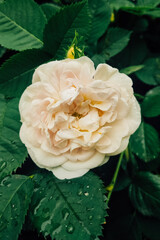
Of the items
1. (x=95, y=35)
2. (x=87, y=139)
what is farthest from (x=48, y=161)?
(x=95, y=35)

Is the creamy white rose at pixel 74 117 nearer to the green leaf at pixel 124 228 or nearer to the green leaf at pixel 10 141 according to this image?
the green leaf at pixel 10 141

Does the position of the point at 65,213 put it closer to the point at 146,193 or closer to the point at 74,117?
the point at 74,117

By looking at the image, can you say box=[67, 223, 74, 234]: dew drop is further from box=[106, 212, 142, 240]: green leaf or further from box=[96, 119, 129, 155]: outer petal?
box=[106, 212, 142, 240]: green leaf

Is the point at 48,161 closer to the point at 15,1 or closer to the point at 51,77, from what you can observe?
the point at 51,77

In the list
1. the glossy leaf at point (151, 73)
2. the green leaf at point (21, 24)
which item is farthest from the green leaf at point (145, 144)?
the green leaf at point (21, 24)

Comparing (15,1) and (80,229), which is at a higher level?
(15,1)

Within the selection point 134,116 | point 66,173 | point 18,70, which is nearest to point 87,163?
point 66,173
